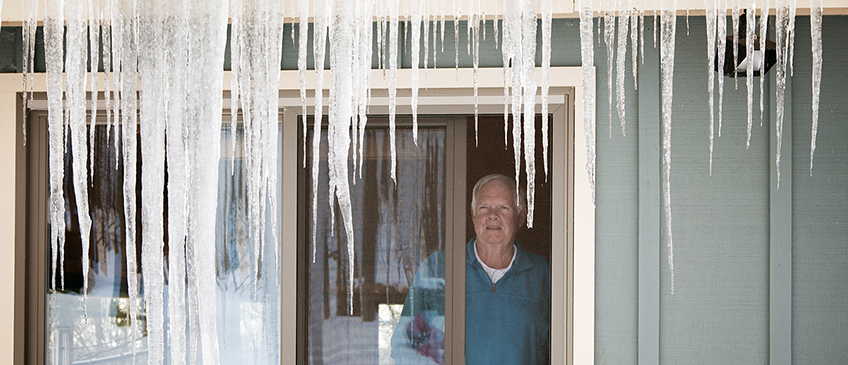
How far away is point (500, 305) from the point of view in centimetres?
274

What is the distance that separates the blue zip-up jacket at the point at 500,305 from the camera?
270cm

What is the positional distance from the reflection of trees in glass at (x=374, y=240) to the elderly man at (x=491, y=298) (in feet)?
0.35

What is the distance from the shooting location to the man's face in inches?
109

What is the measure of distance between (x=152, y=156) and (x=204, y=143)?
13cm

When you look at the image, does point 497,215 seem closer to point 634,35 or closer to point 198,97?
point 634,35

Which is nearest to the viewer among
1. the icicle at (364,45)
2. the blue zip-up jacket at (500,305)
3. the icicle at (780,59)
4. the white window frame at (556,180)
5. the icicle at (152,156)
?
the icicle at (152,156)

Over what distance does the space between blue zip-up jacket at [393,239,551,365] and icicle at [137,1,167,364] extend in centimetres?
149

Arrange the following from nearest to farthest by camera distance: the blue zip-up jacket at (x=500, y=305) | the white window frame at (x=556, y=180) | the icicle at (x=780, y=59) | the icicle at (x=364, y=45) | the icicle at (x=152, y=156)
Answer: the icicle at (x=152, y=156) → the icicle at (x=364, y=45) → the icicle at (x=780, y=59) → the white window frame at (x=556, y=180) → the blue zip-up jacket at (x=500, y=305)

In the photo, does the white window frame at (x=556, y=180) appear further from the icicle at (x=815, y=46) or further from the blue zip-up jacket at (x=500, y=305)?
the icicle at (x=815, y=46)

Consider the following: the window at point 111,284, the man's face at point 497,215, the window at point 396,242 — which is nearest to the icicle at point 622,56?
the window at point 396,242

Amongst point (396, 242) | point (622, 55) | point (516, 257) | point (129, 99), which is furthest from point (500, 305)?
point (129, 99)

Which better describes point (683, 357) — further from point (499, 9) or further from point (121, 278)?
point (121, 278)

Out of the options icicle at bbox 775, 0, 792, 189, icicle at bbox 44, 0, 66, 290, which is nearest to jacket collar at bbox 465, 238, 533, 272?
icicle at bbox 775, 0, 792, 189

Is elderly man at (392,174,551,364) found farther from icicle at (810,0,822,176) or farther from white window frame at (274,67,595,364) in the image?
icicle at (810,0,822,176)
